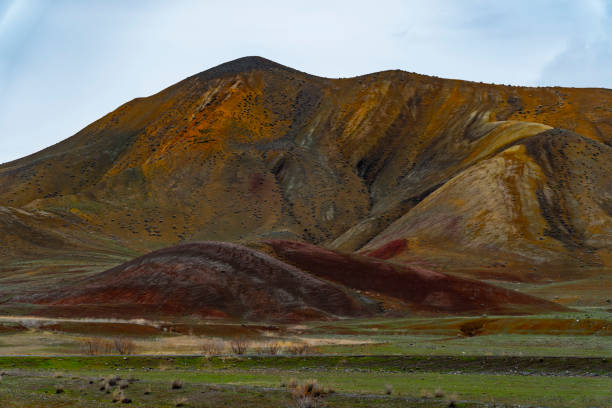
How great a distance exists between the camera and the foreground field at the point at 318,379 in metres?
16.5

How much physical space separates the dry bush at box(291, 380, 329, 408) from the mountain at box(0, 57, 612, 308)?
6012cm

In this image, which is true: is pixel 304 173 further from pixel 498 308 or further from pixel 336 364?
pixel 336 364

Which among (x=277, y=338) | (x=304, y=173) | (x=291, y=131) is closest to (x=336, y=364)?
(x=277, y=338)

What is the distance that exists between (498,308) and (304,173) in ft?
297

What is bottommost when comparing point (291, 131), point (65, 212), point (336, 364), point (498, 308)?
point (498, 308)

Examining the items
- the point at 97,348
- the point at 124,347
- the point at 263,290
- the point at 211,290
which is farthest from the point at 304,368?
the point at 211,290

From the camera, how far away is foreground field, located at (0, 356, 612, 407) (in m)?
16.5

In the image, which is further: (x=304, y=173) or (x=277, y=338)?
(x=304, y=173)

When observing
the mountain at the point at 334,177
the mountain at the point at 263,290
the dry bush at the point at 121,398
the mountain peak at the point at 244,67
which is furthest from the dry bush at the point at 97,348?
the mountain peak at the point at 244,67

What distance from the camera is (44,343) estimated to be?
116 ft

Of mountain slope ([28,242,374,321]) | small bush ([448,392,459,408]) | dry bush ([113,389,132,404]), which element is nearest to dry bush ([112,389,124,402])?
dry bush ([113,389,132,404])

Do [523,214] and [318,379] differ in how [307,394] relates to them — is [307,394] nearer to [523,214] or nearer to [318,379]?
[318,379]

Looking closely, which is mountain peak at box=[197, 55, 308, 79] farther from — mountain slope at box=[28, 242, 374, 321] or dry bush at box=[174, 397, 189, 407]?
dry bush at box=[174, 397, 189, 407]

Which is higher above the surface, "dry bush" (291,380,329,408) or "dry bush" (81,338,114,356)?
"dry bush" (291,380,329,408)
